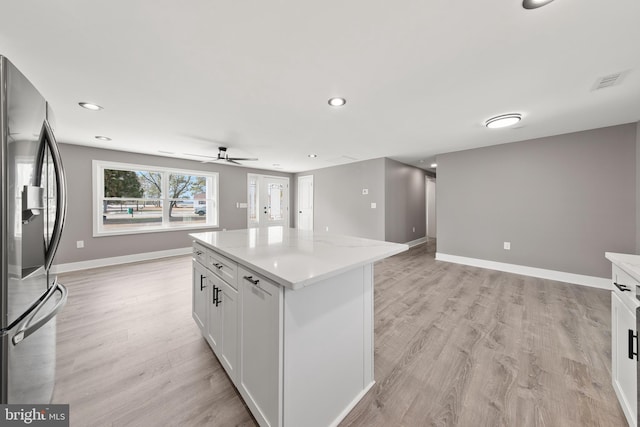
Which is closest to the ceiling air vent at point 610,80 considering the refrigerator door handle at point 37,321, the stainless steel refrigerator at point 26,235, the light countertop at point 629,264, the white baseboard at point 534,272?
the light countertop at point 629,264

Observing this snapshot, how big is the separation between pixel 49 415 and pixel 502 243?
5.46 m

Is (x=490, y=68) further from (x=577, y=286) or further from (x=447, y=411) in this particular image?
(x=577, y=286)

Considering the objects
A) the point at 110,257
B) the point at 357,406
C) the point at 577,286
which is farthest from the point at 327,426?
the point at 110,257

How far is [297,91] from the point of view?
211 centimetres

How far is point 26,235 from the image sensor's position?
91 centimetres

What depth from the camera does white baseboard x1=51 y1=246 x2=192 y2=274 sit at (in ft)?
13.0

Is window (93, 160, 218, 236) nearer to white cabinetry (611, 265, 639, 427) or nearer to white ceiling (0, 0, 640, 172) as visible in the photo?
white ceiling (0, 0, 640, 172)

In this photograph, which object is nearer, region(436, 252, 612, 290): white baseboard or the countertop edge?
the countertop edge

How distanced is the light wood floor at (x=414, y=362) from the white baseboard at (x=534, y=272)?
0.91 ft

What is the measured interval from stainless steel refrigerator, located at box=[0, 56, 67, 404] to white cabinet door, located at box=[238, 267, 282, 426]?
826 millimetres

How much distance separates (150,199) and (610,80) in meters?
6.95

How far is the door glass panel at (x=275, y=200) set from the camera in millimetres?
7094

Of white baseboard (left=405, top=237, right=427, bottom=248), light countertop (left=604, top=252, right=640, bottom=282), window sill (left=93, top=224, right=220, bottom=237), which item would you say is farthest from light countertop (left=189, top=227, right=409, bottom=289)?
white baseboard (left=405, top=237, right=427, bottom=248)

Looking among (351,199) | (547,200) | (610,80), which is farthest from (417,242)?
(610,80)
